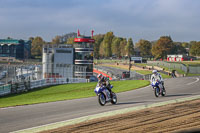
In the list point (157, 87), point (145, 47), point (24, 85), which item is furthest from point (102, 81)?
point (145, 47)

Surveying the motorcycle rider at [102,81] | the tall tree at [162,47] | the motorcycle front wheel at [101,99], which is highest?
the tall tree at [162,47]

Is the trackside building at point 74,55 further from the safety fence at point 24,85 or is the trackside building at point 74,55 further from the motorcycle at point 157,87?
the motorcycle at point 157,87

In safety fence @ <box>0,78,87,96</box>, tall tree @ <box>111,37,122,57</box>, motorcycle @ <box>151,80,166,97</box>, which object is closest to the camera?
motorcycle @ <box>151,80,166,97</box>

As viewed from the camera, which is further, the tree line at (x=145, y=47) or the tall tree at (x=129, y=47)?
the tall tree at (x=129, y=47)

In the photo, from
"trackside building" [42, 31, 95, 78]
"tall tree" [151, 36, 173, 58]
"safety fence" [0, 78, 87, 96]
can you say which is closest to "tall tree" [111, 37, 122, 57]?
"tall tree" [151, 36, 173, 58]

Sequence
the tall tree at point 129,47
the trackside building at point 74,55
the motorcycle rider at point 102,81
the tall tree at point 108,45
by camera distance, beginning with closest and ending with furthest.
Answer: the motorcycle rider at point 102,81, the trackside building at point 74,55, the tall tree at point 129,47, the tall tree at point 108,45

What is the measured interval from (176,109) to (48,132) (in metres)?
5.40

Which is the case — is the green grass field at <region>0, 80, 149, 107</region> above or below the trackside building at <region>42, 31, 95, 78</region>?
below

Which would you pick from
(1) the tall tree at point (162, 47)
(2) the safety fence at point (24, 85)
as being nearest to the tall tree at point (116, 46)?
(1) the tall tree at point (162, 47)

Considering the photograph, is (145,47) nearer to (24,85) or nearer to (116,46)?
(116,46)

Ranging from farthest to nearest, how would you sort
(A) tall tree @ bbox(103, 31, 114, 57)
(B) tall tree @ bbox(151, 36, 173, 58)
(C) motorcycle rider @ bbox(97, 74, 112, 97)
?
(A) tall tree @ bbox(103, 31, 114, 57), (B) tall tree @ bbox(151, 36, 173, 58), (C) motorcycle rider @ bbox(97, 74, 112, 97)

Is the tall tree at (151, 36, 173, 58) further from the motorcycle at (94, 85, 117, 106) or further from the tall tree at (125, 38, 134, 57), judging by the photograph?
the motorcycle at (94, 85, 117, 106)

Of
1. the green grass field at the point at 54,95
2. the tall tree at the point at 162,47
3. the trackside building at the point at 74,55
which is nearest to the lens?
the green grass field at the point at 54,95

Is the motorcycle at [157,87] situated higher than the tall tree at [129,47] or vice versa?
the tall tree at [129,47]
